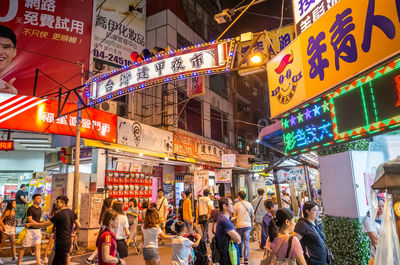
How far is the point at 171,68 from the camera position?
22.7ft

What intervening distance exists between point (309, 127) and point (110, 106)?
39.2 feet

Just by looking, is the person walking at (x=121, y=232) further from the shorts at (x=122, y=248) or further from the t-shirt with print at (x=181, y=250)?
the t-shirt with print at (x=181, y=250)

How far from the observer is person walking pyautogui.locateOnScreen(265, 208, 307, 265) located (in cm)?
347

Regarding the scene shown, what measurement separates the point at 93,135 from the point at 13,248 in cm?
472

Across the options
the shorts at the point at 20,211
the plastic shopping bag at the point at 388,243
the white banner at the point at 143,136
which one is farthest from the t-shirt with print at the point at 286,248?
the shorts at the point at 20,211

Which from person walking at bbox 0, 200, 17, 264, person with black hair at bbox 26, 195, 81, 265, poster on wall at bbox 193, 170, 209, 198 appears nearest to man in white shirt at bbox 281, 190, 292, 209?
poster on wall at bbox 193, 170, 209, 198

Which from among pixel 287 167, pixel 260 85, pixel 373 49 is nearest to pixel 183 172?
pixel 287 167

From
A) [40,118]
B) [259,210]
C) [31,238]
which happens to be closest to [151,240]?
[31,238]

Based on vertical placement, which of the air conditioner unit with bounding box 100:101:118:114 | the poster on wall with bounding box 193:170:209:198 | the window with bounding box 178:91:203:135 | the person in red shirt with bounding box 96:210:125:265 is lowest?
the person in red shirt with bounding box 96:210:125:265

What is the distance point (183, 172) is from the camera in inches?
737

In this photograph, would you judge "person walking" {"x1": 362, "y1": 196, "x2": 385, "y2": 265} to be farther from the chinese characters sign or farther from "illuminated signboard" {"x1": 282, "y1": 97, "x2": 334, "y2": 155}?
the chinese characters sign

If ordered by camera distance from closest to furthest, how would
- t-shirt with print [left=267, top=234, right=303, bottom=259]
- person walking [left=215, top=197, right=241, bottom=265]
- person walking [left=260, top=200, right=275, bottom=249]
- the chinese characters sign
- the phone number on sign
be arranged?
1. t-shirt with print [left=267, top=234, right=303, bottom=259]
2. the chinese characters sign
3. person walking [left=215, top=197, right=241, bottom=265]
4. person walking [left=260, top=200, right=275, bottom=249]
5. the phone number on sign

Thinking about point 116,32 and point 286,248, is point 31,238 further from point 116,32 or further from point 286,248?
point 116,32

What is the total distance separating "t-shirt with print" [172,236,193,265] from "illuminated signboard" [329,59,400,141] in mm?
3042
